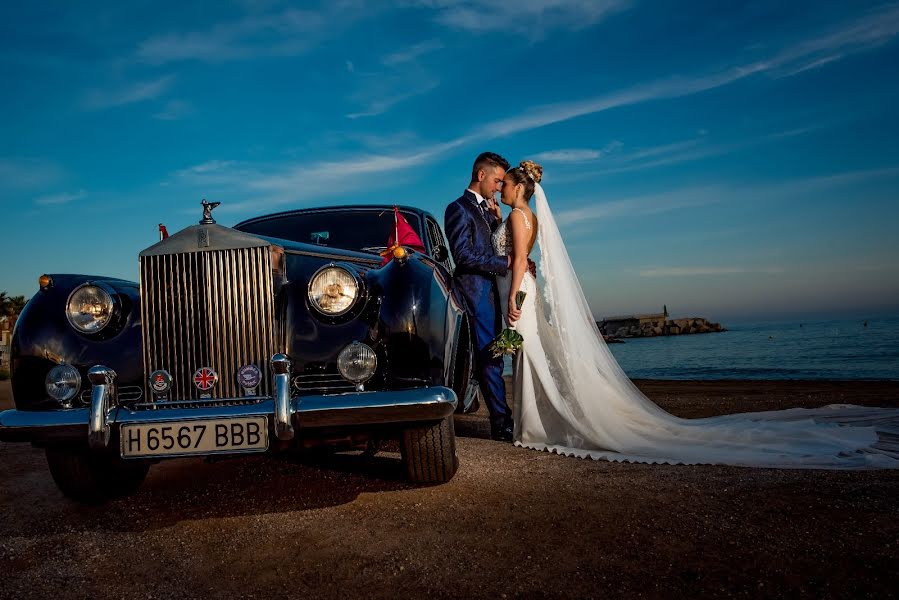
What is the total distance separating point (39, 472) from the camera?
4402 mm

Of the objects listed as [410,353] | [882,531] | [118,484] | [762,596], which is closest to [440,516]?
[410,353]

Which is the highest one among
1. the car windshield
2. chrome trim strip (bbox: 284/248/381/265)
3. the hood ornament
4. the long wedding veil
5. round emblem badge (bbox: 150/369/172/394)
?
the car windshield

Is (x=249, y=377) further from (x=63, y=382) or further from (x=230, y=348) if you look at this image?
(x=63, y=382)

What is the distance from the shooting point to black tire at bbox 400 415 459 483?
3049 mm

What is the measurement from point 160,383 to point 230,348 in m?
0.38

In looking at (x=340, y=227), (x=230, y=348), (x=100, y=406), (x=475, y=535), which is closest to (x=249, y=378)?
(x=230, y=348)

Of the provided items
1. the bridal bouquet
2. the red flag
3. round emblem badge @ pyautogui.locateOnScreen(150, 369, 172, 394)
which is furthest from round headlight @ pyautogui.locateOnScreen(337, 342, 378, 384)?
the red flag

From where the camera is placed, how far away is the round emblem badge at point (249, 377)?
298cm

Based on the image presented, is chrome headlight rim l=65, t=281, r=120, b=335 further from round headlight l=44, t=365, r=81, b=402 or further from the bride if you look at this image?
the bride

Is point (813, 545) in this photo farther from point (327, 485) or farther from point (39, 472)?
point (39, 472)

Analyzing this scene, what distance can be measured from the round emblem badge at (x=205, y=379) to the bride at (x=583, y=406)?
225 centimetres

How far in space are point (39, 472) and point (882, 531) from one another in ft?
16.6

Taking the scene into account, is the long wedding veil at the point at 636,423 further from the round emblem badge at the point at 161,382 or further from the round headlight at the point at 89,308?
the round headlight at the point at 89,308

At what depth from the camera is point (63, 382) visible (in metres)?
3.01
